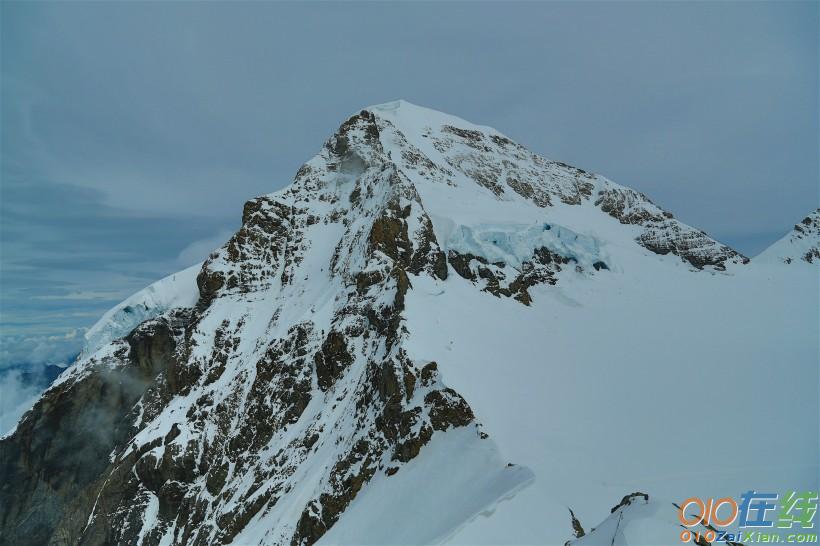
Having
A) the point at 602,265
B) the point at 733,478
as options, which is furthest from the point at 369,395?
the point at 602,265

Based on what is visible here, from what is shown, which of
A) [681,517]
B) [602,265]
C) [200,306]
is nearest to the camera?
[681,517]

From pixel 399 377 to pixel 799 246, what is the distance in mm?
67847

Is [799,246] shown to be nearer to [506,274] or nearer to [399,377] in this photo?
[506,274]

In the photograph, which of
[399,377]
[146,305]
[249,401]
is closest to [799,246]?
[399,377]

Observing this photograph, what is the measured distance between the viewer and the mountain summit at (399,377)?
73.8 ft

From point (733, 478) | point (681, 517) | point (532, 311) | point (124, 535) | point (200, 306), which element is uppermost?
point (200, 306)

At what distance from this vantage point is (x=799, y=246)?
61688mm

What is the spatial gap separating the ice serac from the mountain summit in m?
6.97

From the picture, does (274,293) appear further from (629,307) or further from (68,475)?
(629,307)

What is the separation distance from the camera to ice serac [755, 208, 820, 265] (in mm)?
60469

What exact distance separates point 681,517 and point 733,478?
17.7 metres

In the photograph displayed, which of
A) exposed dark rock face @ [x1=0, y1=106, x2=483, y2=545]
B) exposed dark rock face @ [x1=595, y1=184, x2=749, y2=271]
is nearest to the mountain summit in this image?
exposed dark rock face @ [x1=0, y1=106, x2=483, y2=545]

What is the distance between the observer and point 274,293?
47094mm

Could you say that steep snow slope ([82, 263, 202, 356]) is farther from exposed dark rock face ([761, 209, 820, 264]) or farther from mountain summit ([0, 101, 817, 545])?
exposed dark rock face ([761, 209, 820, 264])
